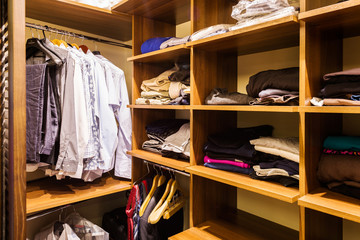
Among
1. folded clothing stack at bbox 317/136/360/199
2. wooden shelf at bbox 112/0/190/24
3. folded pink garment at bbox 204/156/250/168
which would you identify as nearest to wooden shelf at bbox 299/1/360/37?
folded clothing stack at bbox 317/136/360/199

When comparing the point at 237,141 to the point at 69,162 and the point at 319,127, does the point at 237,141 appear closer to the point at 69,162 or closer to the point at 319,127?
the point at 319,127

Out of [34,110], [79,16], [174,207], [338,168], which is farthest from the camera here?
[79,16]

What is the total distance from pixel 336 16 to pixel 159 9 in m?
1.12

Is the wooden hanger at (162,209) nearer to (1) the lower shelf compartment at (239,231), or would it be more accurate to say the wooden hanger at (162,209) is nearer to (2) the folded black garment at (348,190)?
(1) the lower shelf compartment at (239,231)

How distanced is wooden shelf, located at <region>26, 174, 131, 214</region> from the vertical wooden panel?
534 millimetres

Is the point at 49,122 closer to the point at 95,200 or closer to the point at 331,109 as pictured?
the point at 95,200

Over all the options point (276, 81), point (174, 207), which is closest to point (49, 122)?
point (174, 207)

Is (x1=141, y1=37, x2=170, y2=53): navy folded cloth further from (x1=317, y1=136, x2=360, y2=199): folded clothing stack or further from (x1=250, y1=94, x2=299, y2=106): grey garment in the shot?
(x1=317, y1=136, x2=360, y2=199): folded clothing stack

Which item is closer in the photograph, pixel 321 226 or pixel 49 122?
pixel 321 226

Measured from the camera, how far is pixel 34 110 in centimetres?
148

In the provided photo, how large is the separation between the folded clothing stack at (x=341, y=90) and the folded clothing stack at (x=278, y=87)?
0.30 feet

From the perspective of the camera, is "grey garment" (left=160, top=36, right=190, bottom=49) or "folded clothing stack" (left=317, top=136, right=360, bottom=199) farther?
"grey garment" (left=160, top=36, right=190, bottom=49)

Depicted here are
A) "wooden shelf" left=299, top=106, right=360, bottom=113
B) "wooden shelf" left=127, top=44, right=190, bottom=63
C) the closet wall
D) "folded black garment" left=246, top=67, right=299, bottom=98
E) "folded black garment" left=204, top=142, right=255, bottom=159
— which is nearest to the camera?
"wooden shelf" left=299, top=106, right=360, bottom=113

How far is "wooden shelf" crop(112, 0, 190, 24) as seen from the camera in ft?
5.24
